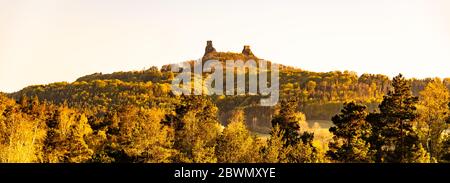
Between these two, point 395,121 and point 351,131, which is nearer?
point 395,121

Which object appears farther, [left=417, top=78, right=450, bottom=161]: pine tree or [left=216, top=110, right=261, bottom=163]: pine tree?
[left=417, top=78, right=450, bottom=161]: pine tree

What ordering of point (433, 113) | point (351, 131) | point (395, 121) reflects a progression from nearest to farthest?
point (395, 121), point (351, 131), point (433, 113)

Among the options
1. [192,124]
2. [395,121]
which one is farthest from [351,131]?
[192,124]

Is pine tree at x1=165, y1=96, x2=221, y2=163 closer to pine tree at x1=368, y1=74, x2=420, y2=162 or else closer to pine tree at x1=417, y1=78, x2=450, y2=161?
pine tree at x1=368, y1=74, x2=420, y2=162

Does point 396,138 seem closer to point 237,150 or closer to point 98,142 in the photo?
point 237,150

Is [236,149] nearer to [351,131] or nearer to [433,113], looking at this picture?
[351,131]

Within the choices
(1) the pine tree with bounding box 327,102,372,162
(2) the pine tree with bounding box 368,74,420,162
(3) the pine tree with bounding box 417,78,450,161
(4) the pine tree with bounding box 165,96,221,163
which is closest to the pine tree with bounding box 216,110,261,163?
(4) the pine tree with bounding box 165,96,221,163

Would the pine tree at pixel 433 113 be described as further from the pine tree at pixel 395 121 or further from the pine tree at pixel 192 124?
the pine tree at pixel 192 124

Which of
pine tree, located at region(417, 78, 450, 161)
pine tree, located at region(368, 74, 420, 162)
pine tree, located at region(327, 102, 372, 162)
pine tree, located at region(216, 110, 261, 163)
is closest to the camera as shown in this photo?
pine tree, located at region(327, 102, 372, 162)

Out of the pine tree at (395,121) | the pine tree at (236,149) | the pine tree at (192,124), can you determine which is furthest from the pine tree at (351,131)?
the pine tree at (192,124)

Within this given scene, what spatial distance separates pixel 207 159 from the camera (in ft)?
183
